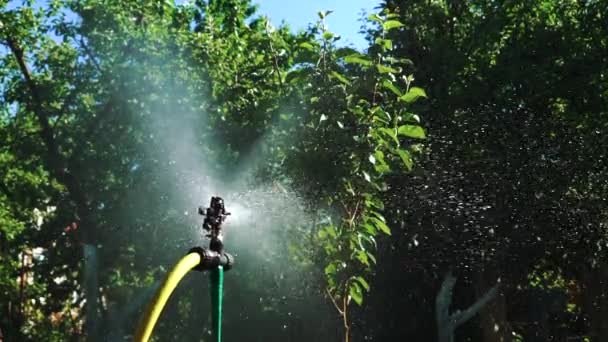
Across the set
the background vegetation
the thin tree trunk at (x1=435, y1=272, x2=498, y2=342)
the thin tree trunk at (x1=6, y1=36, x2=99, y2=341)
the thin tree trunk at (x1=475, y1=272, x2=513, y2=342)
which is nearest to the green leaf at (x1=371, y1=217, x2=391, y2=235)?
the background vegetation

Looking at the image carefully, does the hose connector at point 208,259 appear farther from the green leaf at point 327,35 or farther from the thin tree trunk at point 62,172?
the thin tree trunk at point 62,172

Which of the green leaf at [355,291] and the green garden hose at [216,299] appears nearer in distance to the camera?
the green garden hose at [216,299]

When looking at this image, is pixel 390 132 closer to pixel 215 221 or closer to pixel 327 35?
pixel 327 35

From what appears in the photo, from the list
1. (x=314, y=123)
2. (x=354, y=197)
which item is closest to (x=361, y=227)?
(x=354, y=197)

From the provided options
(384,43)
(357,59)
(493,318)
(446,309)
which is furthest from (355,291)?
(493,318)

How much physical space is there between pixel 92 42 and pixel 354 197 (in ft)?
37.5

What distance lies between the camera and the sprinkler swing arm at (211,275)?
4.10 m

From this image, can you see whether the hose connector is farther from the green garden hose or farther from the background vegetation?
the background vegetation

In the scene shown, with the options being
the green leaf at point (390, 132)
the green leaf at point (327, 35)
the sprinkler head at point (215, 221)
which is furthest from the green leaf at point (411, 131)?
the sprinkler head at point (215, 221)

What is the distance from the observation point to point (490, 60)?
1576cm

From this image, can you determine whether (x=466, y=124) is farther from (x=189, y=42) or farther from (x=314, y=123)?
(x=314, y=123)

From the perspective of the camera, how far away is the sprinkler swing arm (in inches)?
161

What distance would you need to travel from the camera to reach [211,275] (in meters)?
4.37

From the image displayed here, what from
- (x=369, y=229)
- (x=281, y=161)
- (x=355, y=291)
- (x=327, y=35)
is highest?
(x=281, y=161)
